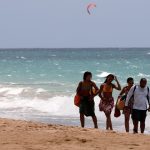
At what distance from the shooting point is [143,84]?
10.1m

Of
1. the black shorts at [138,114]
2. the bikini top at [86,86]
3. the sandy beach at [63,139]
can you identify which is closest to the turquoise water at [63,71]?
the bikini top at [86,86]

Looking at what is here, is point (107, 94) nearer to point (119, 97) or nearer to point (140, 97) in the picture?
point (119, 97)

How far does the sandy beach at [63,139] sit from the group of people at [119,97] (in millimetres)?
834

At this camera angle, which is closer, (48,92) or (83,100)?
(83,100)

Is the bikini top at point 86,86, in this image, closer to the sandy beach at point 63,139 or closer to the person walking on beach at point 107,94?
the person walking on beach at point 107,94

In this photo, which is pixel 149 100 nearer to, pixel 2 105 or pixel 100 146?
pixel 100 146

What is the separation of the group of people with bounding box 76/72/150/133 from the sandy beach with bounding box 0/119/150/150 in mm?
834

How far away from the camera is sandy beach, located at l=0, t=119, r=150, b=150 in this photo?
842cm

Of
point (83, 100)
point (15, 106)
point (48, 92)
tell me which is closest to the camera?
point (83, 100)

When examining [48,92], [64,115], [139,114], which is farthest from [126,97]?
[48,92]

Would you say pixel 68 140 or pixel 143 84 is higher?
pixel 143 84

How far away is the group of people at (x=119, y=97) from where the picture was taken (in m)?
10.2

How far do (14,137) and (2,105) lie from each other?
10.2 meters

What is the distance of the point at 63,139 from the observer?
29.3ft
